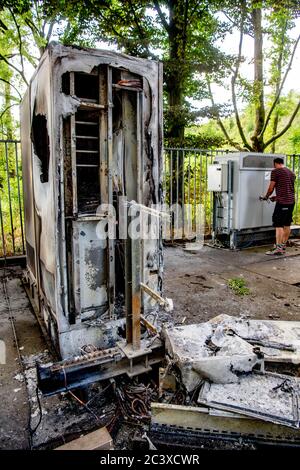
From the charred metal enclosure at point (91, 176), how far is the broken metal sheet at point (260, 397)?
66 centimetres

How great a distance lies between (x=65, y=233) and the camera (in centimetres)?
271

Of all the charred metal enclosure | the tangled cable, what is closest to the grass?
the charred metal enclosure

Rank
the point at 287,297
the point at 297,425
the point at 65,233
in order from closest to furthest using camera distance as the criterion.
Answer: the point at 297,425 → the point at 65,233 → the point at 287,297

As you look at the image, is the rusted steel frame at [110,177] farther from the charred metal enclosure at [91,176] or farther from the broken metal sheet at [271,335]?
the broken metal sheet at [271,335]

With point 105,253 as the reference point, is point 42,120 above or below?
above

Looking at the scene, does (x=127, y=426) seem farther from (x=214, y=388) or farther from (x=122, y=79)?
(x=122, y=79)

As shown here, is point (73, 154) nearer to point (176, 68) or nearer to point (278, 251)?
point (278, 251)

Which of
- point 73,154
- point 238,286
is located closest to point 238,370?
point 73,154

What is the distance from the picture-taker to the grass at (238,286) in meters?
4.57

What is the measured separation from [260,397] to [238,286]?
2.81 metres

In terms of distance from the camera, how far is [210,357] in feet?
7.32

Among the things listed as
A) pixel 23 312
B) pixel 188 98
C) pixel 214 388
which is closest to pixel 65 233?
pixel 214 388

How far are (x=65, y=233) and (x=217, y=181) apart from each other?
16.7ft

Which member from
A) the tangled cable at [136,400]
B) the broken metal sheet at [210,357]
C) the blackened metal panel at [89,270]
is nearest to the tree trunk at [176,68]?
the blackened metal panel at [89,270]
